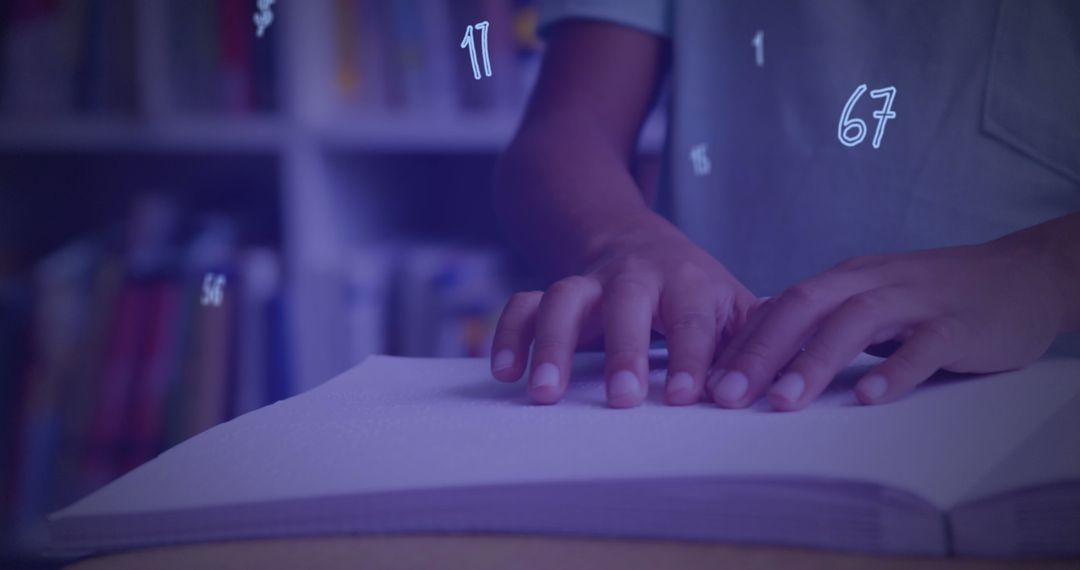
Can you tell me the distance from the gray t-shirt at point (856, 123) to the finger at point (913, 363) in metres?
Answer: 0.16

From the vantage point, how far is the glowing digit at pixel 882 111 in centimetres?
47

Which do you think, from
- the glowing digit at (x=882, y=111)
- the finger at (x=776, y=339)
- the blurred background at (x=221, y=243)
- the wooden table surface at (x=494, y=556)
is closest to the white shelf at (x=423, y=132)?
the blurred background at (x=221, y=243)

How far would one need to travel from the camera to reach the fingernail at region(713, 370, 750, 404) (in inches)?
12.7

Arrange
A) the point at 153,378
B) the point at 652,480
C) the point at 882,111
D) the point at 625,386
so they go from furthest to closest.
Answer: the point at 153,378, the point at 882,111, the point at 625,386, the point at 652,480

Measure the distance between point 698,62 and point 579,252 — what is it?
19 cm

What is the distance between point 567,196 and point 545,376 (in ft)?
0.75

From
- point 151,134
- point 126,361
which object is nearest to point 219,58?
point 151,134

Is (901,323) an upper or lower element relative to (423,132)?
lower

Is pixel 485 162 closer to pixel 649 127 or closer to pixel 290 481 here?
pixel 649 127

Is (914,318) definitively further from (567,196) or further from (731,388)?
(567,196)

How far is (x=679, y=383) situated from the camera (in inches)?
13.3

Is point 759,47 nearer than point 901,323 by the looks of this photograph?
No

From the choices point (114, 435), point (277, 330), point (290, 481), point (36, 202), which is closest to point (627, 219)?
point (290, 481)

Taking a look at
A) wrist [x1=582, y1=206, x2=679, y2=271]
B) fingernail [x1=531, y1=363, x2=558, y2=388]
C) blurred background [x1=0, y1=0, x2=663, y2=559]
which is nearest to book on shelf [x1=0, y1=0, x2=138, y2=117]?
blurred background [x1=0, y1=0, x2=663, y2=559]
